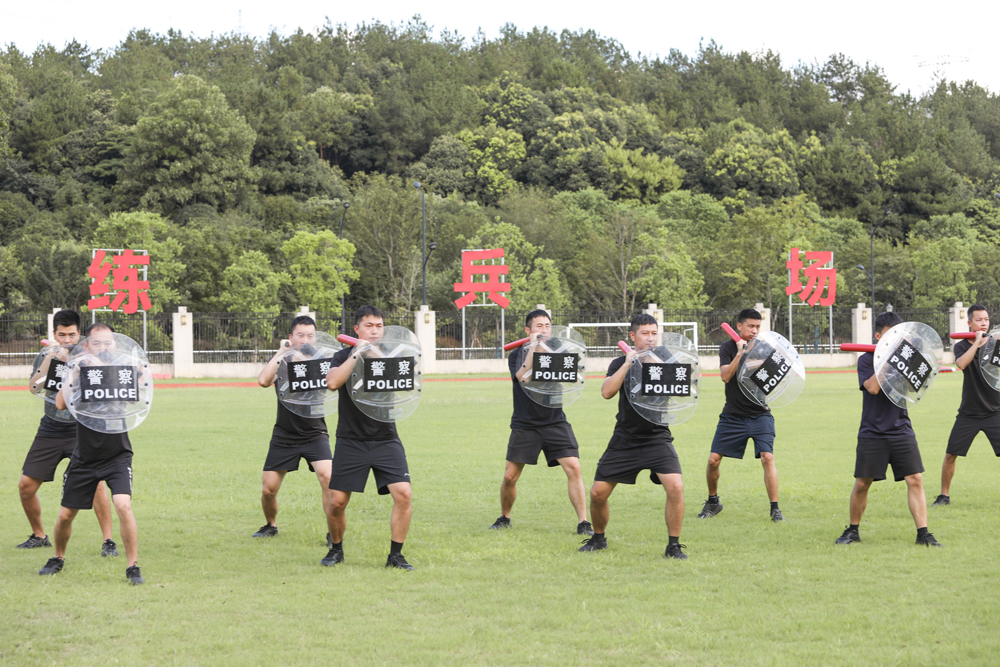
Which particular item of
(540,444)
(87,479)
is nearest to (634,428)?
(540,444)

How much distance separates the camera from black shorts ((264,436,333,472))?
8.27m

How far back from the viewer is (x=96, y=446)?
6.93m

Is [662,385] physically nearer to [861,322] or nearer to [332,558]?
[332,558]

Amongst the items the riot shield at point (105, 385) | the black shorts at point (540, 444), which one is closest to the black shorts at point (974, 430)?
the black shorts at point (540, 444)

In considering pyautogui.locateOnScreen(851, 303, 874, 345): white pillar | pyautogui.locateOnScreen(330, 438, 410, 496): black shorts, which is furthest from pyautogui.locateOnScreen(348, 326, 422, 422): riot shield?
pyautogui.locateOnScreen(851, 303, 874, 345): white pillar

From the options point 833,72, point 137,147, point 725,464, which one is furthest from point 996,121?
point 725,464

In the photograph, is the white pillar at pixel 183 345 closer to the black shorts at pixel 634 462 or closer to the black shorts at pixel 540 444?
the black shorts at pixel 540 444

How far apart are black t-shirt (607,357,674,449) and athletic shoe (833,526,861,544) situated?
178 cm

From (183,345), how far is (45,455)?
29.3 metres

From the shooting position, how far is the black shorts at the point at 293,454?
8.27 m

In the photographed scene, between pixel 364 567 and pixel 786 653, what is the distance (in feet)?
11.1

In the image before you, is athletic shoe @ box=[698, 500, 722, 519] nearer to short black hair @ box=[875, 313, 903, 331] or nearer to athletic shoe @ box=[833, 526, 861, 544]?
athletic shoe @ box=[833, 526, 861, 544]

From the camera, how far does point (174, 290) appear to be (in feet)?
159

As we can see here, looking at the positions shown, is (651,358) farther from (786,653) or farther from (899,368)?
(786,653)
